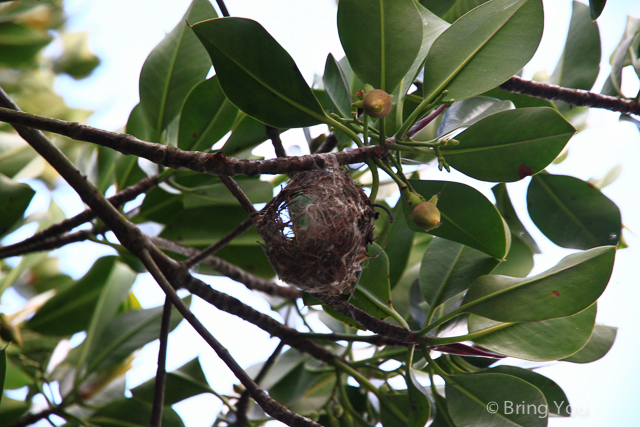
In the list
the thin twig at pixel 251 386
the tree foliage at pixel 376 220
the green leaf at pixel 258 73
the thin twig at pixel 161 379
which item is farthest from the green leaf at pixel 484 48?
the thin twig at pixel 161 379

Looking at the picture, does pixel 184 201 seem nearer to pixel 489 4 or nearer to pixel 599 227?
pixel 489 4

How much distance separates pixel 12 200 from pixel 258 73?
2.88ft

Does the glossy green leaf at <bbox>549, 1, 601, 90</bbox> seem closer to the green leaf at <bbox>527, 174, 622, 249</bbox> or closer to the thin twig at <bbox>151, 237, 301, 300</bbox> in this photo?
the green leaf at <bbox>527, 174, 622, 249</bbox>

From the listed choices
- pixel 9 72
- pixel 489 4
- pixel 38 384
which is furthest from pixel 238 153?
pixel 9 72

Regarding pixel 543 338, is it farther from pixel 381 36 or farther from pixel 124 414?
pixel 124 414

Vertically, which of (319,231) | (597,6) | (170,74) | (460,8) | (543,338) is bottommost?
(543,338)

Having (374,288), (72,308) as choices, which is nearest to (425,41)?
(374,288)

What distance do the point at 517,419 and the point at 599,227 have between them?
611 millimetres

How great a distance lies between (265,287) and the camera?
4.60 feet

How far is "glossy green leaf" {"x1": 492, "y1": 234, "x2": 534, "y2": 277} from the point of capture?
3.73 feet

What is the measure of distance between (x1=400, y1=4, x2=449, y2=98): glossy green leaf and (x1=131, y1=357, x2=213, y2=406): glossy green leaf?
0.98 metres

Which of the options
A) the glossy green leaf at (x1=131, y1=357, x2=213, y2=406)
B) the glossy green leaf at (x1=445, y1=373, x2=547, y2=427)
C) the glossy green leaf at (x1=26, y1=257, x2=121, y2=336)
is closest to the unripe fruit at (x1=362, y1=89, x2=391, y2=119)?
the glossy green leaf at (x1=445, y1=373, x2=547, y2=427)

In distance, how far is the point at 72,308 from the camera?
58.5 inches

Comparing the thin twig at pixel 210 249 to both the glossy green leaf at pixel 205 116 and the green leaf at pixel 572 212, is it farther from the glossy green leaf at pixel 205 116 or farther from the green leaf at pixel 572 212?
the green leaf at pixel 572 212
